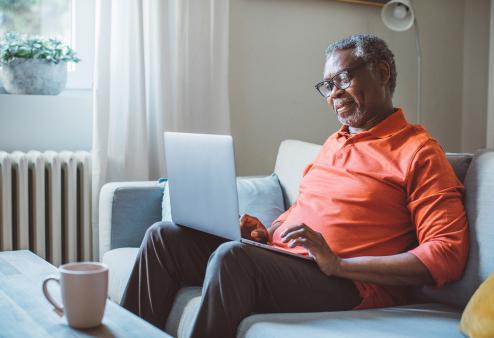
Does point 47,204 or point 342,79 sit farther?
point 47,204

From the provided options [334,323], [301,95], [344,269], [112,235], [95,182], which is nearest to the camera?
[334,323]

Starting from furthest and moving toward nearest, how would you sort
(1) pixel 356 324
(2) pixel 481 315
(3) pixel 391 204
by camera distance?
(3) pixel 391 204 → (1) pixel 356 324 → (2) pixel 481 315

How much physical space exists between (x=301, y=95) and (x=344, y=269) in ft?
6.38

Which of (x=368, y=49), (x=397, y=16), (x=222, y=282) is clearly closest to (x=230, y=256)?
(x=222, y=282)

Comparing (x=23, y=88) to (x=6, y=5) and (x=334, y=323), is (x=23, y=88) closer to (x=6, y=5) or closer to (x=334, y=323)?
(x=6, y=5)

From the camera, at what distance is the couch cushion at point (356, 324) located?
4.94ft

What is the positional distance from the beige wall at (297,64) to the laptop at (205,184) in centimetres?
150

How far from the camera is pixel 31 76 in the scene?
294 cm

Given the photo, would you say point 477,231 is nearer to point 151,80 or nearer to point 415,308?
point 415,308

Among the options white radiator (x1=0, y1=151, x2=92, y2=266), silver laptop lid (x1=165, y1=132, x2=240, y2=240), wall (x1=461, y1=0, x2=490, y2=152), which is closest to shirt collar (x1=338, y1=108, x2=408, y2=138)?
silver laptop lid (x1=165, y1=132, x2=240, y2=240)

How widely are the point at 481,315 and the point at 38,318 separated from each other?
870mm

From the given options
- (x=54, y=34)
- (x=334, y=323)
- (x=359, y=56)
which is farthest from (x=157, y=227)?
(x=54, y=34)

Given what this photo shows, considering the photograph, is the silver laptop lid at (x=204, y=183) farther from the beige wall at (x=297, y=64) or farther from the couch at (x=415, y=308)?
the beige wall at (x=297, y=64)

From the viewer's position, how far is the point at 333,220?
73.4 inches
